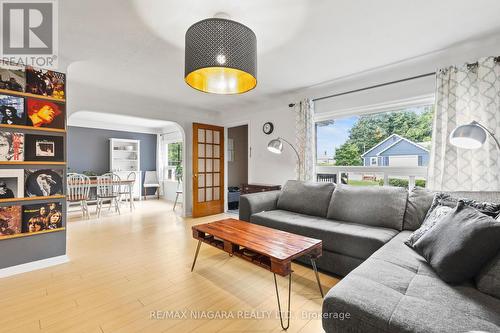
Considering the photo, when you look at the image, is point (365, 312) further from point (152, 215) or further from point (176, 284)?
point (152, 215)

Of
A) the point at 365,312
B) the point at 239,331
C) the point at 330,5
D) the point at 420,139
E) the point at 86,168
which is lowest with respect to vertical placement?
the point at 239,331

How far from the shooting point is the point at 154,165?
7.51 m

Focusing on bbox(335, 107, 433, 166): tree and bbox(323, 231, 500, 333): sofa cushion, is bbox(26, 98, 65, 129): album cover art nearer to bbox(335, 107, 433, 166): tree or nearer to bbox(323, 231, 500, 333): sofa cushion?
bbox(323, 231, 500, 333): sofa cushion

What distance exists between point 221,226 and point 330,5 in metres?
2.17

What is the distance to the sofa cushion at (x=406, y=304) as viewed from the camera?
0.98 meters

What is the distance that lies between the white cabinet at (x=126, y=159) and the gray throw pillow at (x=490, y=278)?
7.11 m

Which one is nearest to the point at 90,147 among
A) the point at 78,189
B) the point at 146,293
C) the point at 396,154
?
the point at 78,189

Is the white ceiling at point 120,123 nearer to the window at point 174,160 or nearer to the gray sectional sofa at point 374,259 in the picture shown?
the window at point 174,160

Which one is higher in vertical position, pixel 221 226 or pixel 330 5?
pixel 330 5

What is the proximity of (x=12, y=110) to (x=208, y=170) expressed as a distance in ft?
10.7

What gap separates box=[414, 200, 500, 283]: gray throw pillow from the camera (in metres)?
1.25

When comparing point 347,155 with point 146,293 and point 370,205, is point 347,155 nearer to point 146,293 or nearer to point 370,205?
point 370,205

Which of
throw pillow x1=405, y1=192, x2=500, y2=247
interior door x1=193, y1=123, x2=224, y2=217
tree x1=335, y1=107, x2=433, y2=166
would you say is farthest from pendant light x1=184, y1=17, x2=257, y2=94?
interior door x1=193, y1=123, x2=224, y2=217

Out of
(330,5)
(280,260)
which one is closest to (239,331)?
(280,260)
